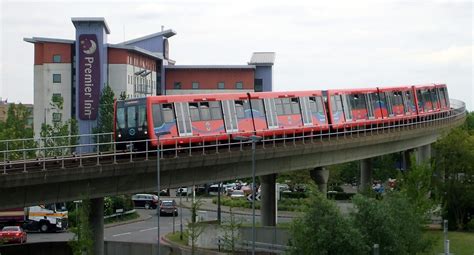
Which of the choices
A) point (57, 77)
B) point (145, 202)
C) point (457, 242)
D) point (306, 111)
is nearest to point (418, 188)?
point (457, 242)

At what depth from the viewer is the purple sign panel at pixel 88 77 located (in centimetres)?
10488

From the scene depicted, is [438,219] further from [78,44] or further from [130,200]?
[78,44]

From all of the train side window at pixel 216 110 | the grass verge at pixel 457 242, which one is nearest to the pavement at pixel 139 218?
the train side window at pixel 216 110

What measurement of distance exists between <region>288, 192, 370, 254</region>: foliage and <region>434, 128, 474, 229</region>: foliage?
28425 mm

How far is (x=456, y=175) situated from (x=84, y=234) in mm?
32676

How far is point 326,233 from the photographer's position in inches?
1339

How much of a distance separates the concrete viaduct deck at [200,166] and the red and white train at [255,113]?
0.94 m

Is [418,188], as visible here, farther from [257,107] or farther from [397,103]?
[397,103]

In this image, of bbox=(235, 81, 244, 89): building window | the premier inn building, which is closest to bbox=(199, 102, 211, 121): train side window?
the premier inn building

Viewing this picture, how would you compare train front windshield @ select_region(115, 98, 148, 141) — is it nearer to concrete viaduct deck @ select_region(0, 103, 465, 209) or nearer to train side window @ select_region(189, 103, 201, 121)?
concrete viaduct deck @ select_region(0, 103, 465, 209)

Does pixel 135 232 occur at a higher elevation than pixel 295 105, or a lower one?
lower

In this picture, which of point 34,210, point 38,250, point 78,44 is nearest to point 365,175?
point 34,210

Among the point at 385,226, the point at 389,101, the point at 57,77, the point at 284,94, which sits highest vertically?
the point at 57,77

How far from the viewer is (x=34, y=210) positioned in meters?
71.8
